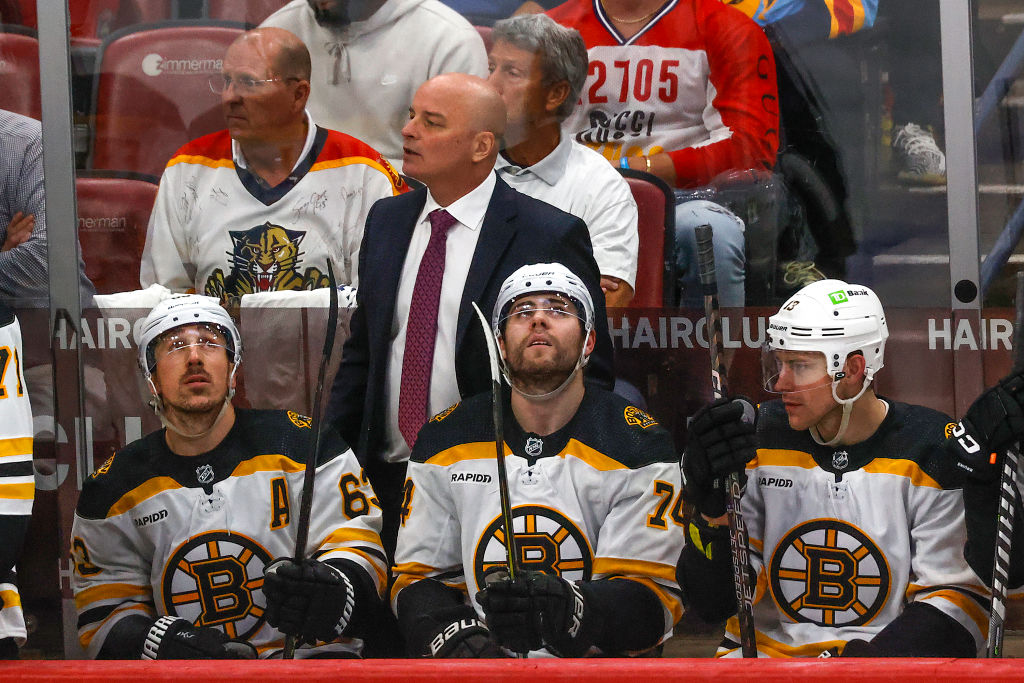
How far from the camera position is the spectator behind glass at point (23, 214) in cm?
308

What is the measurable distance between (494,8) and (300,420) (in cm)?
114

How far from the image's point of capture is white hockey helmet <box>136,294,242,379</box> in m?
2.85

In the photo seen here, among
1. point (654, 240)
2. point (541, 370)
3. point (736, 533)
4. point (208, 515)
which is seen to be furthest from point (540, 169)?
point (208, 515)

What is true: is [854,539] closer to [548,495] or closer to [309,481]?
[548,495]

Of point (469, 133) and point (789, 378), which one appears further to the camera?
point (469, 133)

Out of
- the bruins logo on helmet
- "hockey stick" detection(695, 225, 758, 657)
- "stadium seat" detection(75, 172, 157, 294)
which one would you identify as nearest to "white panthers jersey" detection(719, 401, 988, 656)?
"hockey stick" detection(695, 225, 758, 657)

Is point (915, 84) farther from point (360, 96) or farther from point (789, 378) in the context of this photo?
point (360, 96)

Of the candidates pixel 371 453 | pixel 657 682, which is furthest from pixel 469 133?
pixel 657 682

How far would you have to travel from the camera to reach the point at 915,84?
3.12m

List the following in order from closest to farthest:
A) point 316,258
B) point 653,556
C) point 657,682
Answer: point 657,682, point 653,556, point 316,258

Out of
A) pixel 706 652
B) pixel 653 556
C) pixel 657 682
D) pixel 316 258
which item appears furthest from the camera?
pixel 316 258

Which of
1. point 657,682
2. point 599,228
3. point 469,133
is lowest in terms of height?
point 657,682

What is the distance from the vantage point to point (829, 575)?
2.71 m

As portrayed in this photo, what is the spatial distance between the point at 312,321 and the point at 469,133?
1.96 feet
